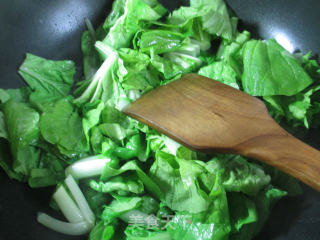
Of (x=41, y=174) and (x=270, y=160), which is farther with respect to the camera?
(x=41, y=174)

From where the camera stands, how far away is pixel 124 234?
1.47m

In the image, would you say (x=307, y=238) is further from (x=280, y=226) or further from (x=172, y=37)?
(x=172, y=37)

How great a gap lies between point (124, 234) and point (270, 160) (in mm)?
751

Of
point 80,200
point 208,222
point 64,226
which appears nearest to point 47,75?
point 80,200

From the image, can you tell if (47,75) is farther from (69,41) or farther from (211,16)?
(211,16)

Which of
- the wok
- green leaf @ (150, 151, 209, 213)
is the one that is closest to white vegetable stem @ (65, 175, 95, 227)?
the wok

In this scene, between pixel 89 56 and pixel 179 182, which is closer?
pixel 179 182

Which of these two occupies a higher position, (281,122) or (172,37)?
(172,37)

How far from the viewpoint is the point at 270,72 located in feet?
5.50

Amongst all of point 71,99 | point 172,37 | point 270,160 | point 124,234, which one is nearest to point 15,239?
point 124,234

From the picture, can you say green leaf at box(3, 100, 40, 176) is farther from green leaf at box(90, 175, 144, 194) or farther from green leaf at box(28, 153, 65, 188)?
green leaf at box(90, 175, 144, 194)

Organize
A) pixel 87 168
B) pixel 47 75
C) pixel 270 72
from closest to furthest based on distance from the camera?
pixel 87 168 < pixel 270 72 < pixel 47 75

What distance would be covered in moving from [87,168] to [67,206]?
7.8 inches

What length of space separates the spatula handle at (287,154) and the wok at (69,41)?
44 centimetres
